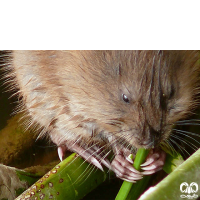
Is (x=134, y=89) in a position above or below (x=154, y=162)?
above

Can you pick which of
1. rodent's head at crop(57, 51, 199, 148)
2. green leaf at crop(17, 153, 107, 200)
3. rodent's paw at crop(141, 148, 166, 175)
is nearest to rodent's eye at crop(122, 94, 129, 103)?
rodent's head at crop(57, 51, 199, 148)

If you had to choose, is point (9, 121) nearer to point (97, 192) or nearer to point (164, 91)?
point (97, 192)

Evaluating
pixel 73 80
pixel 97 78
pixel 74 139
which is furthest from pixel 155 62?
pixel 74 139

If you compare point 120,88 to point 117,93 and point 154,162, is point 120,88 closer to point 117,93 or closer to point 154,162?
point 117,93
